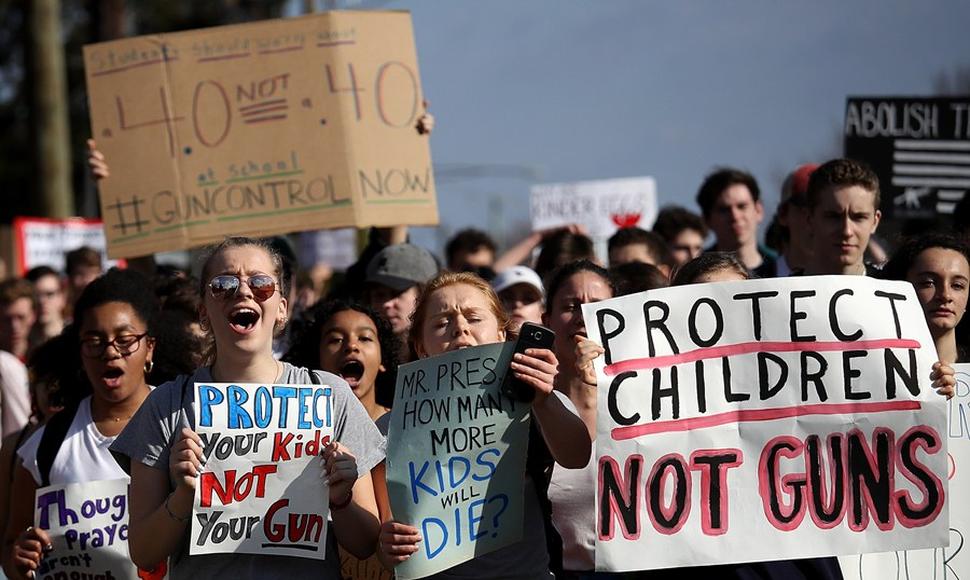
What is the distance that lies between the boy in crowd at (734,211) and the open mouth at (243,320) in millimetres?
3762

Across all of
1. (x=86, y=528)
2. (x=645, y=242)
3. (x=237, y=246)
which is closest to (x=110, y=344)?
(x=86, y=528)

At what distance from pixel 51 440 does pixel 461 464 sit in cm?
173

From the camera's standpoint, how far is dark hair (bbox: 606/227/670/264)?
23.5 ft

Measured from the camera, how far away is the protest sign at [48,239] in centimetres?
1362

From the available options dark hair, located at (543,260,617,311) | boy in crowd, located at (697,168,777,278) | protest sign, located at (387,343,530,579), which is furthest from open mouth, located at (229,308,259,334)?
boy in crowd, located at (697,168,777,278)

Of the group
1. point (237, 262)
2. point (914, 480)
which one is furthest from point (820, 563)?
point (237, 262)

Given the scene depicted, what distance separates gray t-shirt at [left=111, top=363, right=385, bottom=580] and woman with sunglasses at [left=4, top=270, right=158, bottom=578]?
0.89 metres

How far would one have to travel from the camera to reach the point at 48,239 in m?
13.7

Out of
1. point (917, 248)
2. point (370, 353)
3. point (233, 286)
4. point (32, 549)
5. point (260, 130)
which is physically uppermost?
point (260, 130)

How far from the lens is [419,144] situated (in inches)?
304

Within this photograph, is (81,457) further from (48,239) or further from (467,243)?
(48,239)

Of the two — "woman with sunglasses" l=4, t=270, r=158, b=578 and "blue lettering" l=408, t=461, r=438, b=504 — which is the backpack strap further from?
"blue lettering" l=408, t=461, r=438, b=504

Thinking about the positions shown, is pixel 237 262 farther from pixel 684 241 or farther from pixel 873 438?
pixel 684 241

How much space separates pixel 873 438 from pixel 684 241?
4243mm
